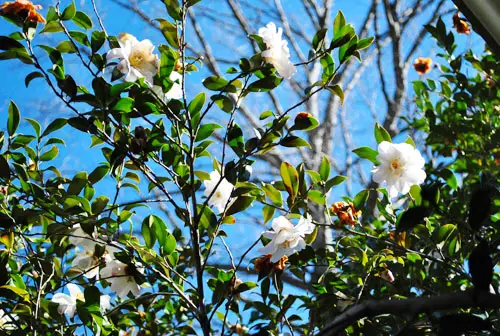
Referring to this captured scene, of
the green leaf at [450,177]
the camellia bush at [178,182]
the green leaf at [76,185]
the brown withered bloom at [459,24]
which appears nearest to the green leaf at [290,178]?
the camellia bush at [178,182]

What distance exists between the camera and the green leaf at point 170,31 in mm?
1129

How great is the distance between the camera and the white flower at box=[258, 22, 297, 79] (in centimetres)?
110

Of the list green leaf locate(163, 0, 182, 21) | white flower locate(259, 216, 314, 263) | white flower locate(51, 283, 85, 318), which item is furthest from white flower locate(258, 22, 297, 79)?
white flower locate(51, 283, 85, 318)

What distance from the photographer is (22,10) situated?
1.10 metres

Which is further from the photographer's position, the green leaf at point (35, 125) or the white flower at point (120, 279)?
the green leaf at point (35, 125)

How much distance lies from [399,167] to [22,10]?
2.44ft

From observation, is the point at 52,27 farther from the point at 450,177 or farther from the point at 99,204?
the point at 450,177

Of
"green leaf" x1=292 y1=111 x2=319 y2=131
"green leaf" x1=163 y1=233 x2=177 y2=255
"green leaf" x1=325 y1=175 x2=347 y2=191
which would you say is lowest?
"green leaf" x1=163 y1=233 x2=177 y2=255

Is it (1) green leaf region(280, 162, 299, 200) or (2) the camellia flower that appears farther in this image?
(2) the camellia flower

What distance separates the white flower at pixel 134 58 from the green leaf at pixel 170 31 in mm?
46

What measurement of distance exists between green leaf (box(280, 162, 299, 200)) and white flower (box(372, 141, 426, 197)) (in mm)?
152

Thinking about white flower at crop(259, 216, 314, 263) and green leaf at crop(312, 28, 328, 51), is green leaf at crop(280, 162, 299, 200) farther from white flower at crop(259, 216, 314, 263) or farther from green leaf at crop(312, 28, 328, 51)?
green leaf at crop(312, 28, 328, 51)

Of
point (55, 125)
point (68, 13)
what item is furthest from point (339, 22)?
point (55, 125)

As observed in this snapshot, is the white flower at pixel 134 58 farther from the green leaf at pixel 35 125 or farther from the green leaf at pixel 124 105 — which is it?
the green leaf at pixel 35 125
